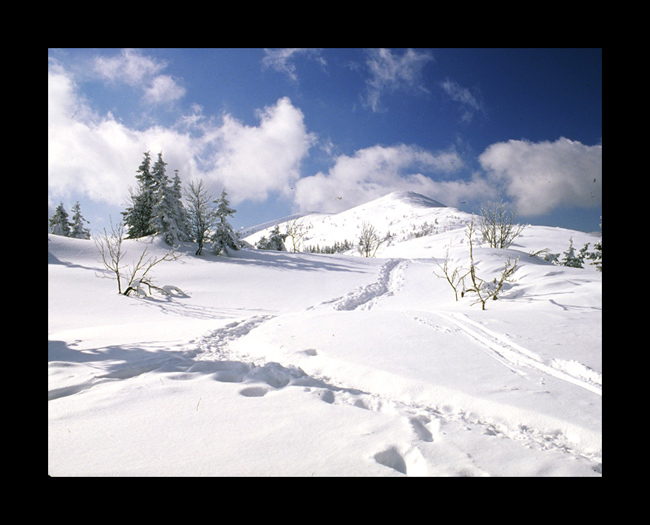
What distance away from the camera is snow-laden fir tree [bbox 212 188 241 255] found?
2462 centimetres

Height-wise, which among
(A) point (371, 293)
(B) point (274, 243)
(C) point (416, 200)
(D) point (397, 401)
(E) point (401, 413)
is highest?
(C) point (416, 200)

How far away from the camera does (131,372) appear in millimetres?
3629

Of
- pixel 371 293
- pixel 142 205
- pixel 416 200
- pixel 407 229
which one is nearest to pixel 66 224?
pixel 142 205

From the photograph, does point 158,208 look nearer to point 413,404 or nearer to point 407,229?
point 413,404

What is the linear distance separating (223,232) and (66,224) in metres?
22.0

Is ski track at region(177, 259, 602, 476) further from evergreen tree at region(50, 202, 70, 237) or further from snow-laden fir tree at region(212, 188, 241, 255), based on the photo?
evergreen tree at region(50, 202, 70, 237)

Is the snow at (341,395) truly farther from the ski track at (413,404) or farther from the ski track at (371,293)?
the ski track at (371,293)

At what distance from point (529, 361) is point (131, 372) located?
5.41 meters

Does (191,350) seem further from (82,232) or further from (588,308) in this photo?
(82,232)

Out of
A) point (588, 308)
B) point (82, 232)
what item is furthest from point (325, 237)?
point (588, 308)

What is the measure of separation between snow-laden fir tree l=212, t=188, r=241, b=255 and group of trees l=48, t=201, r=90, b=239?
1995 centimetres

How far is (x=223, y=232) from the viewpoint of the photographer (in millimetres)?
24828

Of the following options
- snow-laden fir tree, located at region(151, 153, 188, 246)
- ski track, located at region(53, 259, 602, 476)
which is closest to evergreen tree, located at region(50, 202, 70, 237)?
snow-laden fir tree, located at region(151, 153, 188, 246)

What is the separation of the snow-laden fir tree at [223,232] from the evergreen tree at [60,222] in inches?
824
